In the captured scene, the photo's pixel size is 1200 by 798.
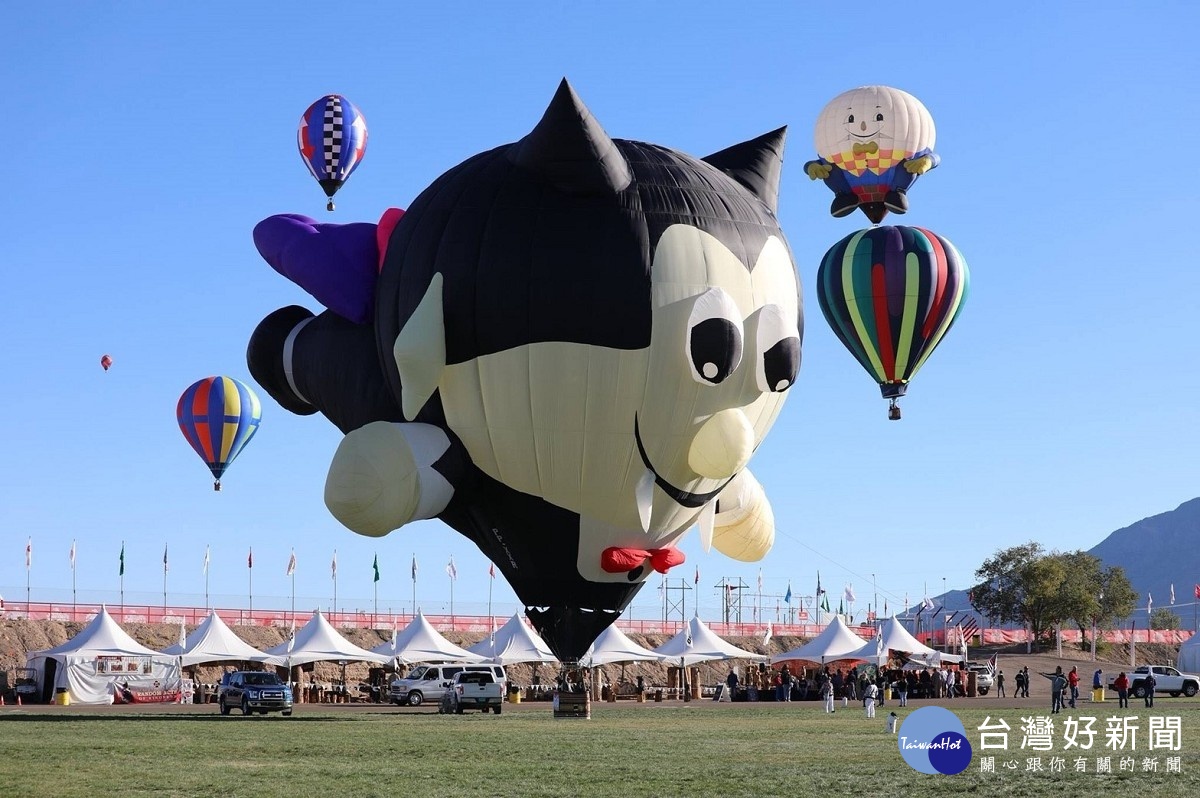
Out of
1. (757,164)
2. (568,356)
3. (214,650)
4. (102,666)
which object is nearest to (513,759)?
(568,356)

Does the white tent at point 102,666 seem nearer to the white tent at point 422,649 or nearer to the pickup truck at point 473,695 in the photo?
the white tent at point 422,649

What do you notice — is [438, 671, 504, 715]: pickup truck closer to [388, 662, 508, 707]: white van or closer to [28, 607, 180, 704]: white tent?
[388, 662, 508, 707]: white van

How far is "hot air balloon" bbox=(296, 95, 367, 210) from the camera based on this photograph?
30.1m

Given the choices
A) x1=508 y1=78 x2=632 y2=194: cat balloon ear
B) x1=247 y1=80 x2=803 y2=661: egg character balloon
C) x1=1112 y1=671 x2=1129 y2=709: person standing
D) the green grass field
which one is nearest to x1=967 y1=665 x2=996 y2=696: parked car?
x1=1112 y1=671 x2=1129 y2=709: person standing

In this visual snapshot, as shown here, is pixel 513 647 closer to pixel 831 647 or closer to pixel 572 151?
pixel 831 647

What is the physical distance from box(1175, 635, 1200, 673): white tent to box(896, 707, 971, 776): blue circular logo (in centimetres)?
3550

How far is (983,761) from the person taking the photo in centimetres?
1825

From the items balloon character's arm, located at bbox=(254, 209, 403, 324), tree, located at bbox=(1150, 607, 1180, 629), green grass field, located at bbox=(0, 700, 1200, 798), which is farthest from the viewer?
tree, located at bbox=(1150, 607, 1180, 629)

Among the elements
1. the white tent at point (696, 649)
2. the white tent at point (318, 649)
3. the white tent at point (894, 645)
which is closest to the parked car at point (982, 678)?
the white tent at point (894, 645)

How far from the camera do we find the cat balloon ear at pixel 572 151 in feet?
57.8

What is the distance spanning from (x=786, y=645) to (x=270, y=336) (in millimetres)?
46956

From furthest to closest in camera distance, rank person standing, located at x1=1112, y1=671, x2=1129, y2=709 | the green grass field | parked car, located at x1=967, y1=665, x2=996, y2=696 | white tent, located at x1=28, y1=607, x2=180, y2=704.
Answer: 1. parked car, located at x1=967, y1=665, x2=996, y2=696
2. white tent, located at x1=28, y1=607, x2=180, y2=704
3. person standing, located at x1=1112, y1=671, x2=1129, y2=709
4. the green grass field

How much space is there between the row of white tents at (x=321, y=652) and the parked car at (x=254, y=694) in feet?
23.7

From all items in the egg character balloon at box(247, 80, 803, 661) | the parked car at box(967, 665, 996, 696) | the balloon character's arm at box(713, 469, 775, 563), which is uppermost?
the egg character balloon at box(247, 80, 803, 661)
